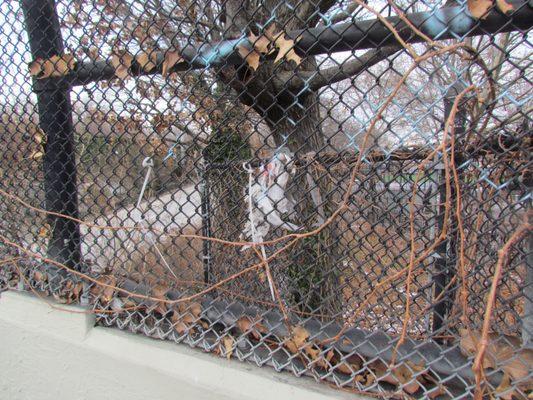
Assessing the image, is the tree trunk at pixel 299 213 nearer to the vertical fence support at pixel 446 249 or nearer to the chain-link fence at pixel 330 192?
the chain-link fence at pixel 330 192

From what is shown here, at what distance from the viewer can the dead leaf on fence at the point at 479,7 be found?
36.5 inches

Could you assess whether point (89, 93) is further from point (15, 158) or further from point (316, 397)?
point (316, 397)

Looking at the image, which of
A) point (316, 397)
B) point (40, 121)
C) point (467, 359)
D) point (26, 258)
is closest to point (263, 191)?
point (316, 397)

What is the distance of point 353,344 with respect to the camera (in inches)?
→ 50.4

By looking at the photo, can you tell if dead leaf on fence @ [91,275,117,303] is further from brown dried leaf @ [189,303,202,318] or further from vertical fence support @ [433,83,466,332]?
vertical fence support @ [433,83,466,332]

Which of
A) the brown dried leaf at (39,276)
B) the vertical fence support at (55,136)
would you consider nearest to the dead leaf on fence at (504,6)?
the vertical fence support at (55,136)

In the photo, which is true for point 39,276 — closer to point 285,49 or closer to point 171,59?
point 171,59

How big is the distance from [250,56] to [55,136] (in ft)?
3.85

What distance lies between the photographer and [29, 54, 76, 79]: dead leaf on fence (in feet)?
5.29

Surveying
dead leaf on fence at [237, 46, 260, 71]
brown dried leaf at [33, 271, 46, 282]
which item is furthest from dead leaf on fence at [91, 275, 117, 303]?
dead leaf on fence at [237, 46, 260, 71]

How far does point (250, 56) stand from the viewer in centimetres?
123

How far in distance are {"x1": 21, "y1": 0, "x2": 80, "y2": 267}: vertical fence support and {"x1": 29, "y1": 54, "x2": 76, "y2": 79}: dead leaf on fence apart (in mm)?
42

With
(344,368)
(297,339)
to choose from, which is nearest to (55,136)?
(297,339)

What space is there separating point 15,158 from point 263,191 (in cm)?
154
